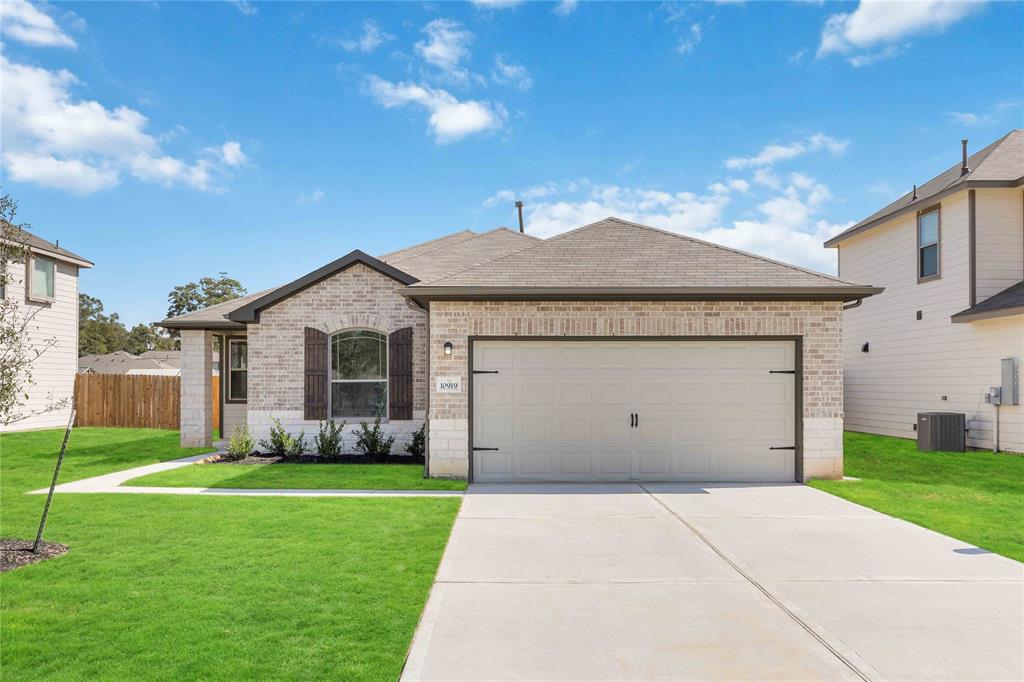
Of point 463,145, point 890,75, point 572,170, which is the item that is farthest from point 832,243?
point 463,145

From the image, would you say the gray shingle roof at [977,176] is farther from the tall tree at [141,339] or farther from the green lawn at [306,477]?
the tall tree at [141,339]

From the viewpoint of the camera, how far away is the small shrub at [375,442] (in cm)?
1199

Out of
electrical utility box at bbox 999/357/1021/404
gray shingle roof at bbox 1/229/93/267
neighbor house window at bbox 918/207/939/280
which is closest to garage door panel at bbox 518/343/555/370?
electrical utility box at bbox 999/357/1021/404

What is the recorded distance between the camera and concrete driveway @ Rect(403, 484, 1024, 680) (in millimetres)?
3721

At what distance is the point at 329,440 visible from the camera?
1203 cm

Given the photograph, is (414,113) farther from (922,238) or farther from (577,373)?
(922,238)

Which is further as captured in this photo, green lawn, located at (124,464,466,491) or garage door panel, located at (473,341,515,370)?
garage door panel, located at (473,341,515,370)

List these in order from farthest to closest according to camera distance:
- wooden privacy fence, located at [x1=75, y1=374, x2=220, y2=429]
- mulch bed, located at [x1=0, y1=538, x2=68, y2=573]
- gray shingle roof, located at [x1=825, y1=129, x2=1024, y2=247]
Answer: wooden privacy fence, located at [x1=75, y1=374, x2=220, y2=429] → gray shingle roof, located at [x1=825, y1=129, x2=1024, y2=247] → mulch bed, located at [x1=0, y1=538, x2=68, y2=573]

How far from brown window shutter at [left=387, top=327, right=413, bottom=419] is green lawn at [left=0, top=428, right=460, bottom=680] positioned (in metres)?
3.96

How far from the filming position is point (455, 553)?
5984 mm

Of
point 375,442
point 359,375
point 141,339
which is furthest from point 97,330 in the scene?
point 375,442

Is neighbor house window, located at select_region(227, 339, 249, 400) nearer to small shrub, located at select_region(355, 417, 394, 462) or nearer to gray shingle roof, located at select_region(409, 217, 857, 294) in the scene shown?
small shrub, located at select_region(355, 417, 394, 462)

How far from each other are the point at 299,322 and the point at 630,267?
661 centimetres

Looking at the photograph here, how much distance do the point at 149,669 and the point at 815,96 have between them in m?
16.8
